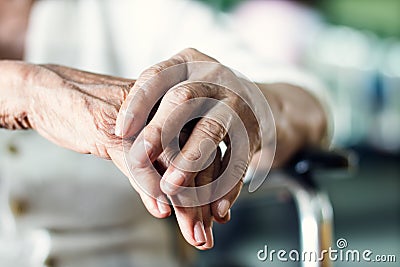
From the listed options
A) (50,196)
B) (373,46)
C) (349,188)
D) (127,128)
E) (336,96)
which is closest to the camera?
(127,128)

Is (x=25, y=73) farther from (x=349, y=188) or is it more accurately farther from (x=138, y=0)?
(x=349, y=188)

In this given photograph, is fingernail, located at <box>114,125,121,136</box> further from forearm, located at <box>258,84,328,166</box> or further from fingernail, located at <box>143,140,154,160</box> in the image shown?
forearm, located at <box>258,84,328,166</box>

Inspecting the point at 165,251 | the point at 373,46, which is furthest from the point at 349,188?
the point at 165,251

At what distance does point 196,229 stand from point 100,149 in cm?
7

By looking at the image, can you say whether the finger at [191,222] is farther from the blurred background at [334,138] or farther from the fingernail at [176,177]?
the blurred background at [334,138]

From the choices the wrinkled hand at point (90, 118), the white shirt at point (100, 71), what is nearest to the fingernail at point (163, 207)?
the wrinkled hand at point (90, 118)

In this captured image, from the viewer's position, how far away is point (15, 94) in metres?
0.41

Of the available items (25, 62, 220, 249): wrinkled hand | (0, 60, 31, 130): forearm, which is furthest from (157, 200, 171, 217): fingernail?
(0, 60, 31, 130): forearm

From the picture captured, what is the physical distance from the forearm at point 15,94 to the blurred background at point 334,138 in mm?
211

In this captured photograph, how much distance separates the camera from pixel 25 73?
1.33 ft

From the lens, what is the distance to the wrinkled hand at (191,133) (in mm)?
324

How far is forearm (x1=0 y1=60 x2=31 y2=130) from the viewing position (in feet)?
1.33

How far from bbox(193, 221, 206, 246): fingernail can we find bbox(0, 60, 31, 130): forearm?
0.47 ft

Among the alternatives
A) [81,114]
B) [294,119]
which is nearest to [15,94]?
[81,114]
